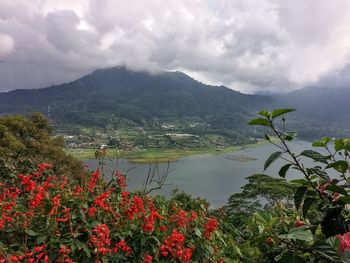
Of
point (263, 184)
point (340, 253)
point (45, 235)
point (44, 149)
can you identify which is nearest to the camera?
point (340, 253)

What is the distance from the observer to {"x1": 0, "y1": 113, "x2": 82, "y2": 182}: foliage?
15.6 metres

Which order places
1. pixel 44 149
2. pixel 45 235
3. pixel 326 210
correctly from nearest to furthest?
1. pixel 326 210
2. pixel 45 235
3. pixel 44 149

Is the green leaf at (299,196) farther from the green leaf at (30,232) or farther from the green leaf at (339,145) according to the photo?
the green leaf at (30,232)

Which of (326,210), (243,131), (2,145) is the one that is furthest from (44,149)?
(243,131)

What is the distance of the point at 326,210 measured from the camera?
1.36 m

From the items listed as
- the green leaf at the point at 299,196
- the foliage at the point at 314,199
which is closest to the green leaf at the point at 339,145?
the foliage at the point at 314,199

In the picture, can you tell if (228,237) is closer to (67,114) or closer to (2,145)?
(2,145)

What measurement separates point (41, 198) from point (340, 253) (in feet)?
6.54

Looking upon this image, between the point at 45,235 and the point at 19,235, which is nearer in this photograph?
the point at 45,235

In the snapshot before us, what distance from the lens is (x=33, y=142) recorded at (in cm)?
1748

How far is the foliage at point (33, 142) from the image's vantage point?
615 inches

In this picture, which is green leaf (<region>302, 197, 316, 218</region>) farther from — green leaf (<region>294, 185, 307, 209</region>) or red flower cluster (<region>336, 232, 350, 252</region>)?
red flower cluster (<region>336, 232, 350, 252</region>)

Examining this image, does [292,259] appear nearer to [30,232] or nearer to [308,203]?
[308,203]

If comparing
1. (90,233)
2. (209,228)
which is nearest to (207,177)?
(209,228)
